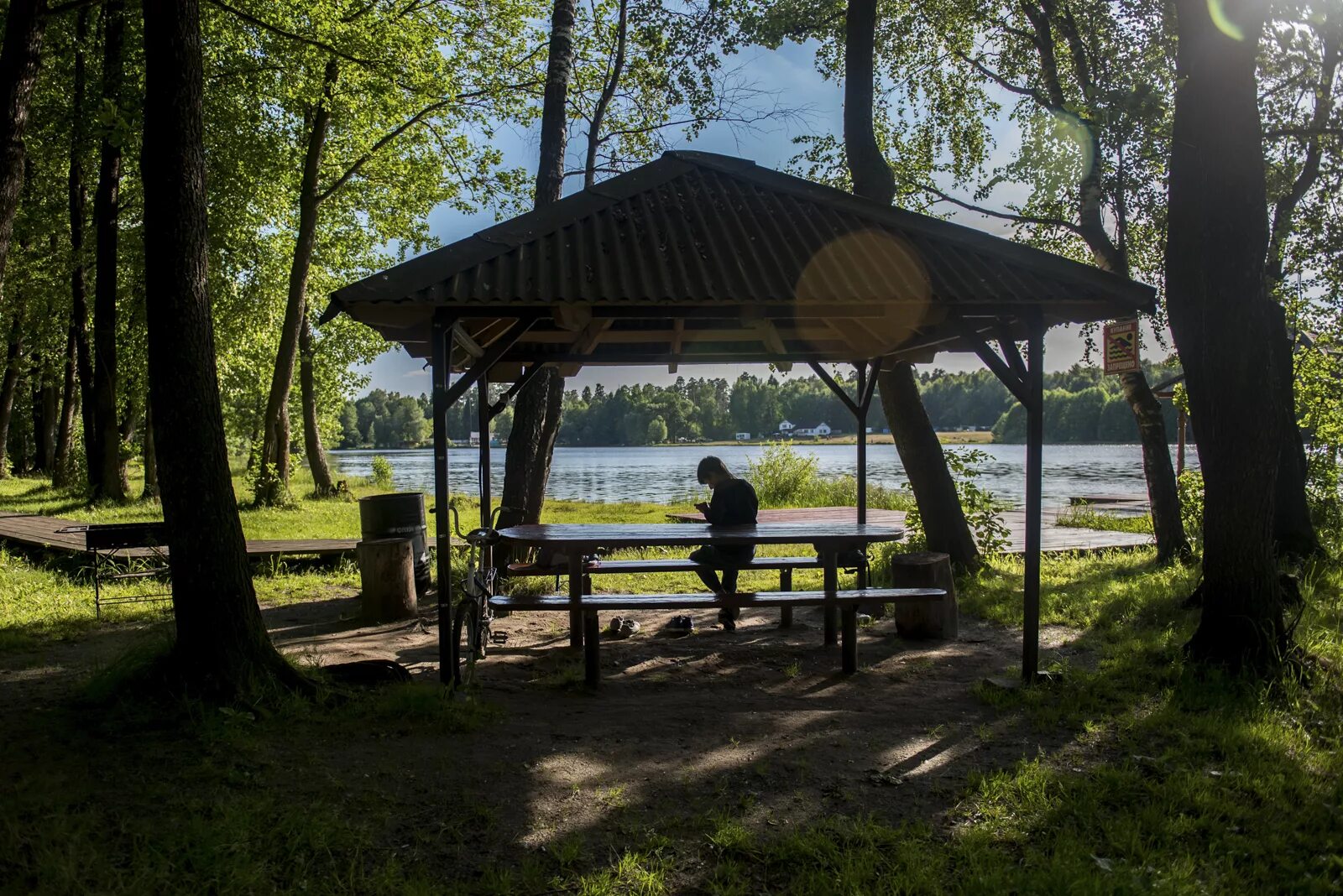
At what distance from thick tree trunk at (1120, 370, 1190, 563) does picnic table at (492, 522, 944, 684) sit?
5.49 meters

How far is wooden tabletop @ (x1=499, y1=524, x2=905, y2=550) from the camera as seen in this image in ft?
19.0

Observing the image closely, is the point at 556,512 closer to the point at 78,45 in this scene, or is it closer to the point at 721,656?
the point at 78,45

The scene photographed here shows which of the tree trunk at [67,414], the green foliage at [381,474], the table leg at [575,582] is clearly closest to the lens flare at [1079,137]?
the table leg at [575,582]

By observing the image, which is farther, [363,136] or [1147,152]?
[363,136]

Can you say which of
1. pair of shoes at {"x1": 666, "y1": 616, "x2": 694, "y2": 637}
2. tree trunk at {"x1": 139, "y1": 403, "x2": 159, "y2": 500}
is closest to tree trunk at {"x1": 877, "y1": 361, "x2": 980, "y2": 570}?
pair of shoes at {"x1": 666, "y1": 616, "x2": 694, "y2": 637}

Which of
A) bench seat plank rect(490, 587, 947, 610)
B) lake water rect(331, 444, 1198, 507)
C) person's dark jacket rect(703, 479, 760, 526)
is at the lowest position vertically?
lake water rect(331, 444, 1198, 507)

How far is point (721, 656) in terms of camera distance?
6625mm

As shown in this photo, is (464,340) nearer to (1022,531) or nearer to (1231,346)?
(1231,346)

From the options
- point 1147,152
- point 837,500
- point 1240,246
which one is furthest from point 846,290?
point 837,500

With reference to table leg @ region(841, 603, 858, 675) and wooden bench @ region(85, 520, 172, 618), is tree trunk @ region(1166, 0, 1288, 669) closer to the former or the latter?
table leg @ region(841, 603, 858, 675)

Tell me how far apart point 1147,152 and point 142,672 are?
11285 millimetres

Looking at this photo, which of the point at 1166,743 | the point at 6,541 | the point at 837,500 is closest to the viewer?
the point at 1166,743

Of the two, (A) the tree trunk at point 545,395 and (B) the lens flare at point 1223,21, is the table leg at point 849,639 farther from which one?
(B) the lens flare at point 1223,21

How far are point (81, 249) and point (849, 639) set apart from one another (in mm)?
19660
